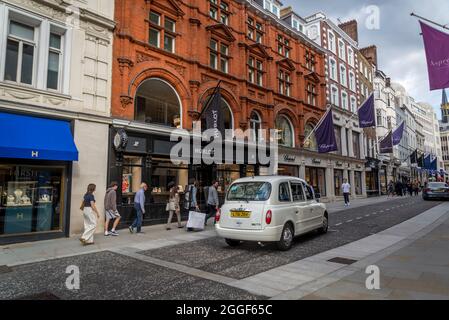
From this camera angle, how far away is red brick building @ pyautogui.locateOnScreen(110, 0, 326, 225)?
1284 centimetres

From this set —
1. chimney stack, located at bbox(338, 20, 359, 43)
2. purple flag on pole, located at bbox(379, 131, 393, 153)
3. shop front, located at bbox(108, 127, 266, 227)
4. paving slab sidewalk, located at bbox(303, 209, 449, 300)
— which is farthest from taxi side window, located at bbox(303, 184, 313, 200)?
chimney stack, located at bbox(338, 20, 359, 43)

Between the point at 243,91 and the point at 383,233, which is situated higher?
the point at 243,91

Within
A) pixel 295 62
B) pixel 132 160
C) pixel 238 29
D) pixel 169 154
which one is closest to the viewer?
pixel 132 160

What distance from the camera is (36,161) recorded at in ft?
32.1

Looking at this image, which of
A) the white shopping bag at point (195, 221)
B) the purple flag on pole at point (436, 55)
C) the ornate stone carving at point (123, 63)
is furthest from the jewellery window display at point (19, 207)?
the purple flag on pole at point (436, 55)

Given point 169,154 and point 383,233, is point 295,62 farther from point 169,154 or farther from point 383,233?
point 383,233

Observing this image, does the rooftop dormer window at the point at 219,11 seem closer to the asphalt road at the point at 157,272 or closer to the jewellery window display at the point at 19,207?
the jewellery window display at the point at 19,207

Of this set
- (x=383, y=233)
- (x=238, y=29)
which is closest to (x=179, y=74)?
(x=238, y=29)

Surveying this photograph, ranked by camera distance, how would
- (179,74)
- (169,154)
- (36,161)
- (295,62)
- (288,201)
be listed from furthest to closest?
(295,62), (179,74), (169,154), (36,161), (288,201)

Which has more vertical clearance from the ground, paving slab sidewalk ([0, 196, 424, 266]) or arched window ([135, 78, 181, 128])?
arched window ([135, 78, 181, 128])

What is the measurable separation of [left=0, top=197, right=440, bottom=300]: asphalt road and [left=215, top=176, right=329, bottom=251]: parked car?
1.56 feet

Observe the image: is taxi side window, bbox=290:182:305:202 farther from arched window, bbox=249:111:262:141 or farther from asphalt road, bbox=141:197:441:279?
arched window, bbox=249:111:262:141
